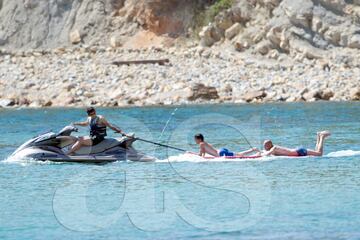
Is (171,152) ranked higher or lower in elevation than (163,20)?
lower

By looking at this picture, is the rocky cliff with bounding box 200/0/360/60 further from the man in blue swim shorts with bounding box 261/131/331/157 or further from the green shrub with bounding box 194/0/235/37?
the man in blue swim shorts with bounding box 261/131/331/157

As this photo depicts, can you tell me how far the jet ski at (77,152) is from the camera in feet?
78.7

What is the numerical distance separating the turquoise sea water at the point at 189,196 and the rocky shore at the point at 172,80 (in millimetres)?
16594

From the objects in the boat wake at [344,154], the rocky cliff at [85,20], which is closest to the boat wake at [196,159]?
the boat wake at [344,154]

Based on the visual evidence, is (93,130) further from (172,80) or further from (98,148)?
(172,80)

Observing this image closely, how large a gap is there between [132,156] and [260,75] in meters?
26.2

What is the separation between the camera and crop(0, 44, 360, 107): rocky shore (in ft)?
155

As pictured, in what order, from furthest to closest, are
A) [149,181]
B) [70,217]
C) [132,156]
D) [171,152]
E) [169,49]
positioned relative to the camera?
[169,49], [171,152], [132,156], [149,181], [70,217]

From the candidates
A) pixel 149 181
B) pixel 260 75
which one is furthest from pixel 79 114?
pixel 149 181

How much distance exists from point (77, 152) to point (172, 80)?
85.9 ft

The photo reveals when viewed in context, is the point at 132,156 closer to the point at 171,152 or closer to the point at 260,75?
the point at 171,152

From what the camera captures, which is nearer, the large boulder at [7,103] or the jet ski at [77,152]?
the jet ski at [77,152]

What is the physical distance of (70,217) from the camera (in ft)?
55.4

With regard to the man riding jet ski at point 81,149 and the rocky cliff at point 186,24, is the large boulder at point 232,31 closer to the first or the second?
the rocky cliff at point 186,24
